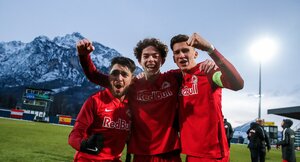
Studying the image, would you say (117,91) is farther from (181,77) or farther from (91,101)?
(181,77)

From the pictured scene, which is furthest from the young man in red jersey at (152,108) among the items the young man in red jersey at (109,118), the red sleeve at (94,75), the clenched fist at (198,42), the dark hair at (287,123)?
the dark hair at (287,123)

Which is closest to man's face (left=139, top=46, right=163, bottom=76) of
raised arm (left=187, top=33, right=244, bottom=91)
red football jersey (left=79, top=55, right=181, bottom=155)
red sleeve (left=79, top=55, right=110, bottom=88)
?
red football jersey (left=79, top=55, right=181, bottom=155)

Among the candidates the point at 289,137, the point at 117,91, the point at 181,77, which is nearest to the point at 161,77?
the point at 181,77

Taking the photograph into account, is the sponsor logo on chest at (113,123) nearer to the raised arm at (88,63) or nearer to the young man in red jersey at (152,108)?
the young man in red jersey at (152,108)

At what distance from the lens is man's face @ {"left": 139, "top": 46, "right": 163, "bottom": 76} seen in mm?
3818

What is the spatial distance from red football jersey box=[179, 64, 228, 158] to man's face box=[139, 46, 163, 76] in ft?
2.02

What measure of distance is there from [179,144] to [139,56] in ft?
5.62

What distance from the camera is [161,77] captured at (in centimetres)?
387

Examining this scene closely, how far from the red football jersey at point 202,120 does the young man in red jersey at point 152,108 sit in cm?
19

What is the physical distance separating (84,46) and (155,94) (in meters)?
1.15

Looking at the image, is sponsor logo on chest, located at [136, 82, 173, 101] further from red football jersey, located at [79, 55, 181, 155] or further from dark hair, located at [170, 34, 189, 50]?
dark hair, located at [170, 34, 189, 50]

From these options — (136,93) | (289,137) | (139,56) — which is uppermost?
(139,56)

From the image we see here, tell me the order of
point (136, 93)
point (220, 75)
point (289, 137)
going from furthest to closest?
1. point (289, 137)
2. point (136, 93)
3. point (220, 75)

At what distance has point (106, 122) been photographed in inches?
138
